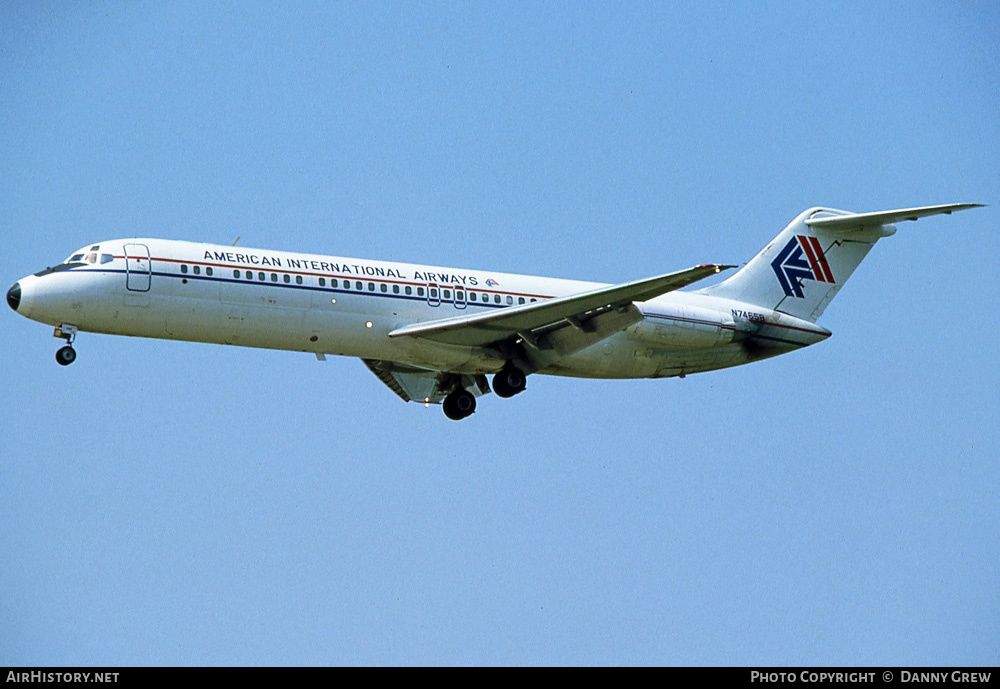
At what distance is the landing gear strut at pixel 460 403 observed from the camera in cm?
3334

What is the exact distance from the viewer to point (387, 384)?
34.6 meters

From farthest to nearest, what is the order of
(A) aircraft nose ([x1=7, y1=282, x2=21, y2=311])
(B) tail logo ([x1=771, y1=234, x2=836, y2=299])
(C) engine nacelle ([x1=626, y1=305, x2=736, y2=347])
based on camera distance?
(B) tail logo ([x1=771, y1=234, x2=836, y2=299]), (C) engine nacelle ([x1=626, y1=305, x2=736, y2=347]), (A) aircraft nose ([x1=7, y1=282, x2=21, y2=311])

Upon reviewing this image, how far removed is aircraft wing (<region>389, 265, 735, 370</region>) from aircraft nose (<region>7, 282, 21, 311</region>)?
23.0ft

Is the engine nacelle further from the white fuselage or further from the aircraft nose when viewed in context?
the aircraft nose

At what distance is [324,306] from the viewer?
96.5ft

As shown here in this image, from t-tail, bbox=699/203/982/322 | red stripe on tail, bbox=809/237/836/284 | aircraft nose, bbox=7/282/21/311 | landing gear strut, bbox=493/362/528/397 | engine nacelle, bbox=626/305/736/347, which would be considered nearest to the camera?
aircraft nose, bbox=7/282/21/311

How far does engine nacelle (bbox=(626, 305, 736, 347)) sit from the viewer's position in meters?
31.7

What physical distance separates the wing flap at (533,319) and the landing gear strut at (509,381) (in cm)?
80

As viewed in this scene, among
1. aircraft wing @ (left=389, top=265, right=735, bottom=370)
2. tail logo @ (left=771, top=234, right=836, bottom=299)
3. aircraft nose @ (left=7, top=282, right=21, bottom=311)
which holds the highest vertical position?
tail logo @ (left=771, top=234, right=836, bottom=299)

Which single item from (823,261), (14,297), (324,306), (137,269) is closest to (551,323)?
(324,306)

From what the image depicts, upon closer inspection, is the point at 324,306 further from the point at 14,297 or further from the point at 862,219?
the point at 862,219

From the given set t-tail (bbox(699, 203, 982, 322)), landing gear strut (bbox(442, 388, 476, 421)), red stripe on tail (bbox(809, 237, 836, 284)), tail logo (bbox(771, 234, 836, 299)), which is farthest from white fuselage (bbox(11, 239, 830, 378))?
red stripe on tail (bbox(809, 237, 836, 284))

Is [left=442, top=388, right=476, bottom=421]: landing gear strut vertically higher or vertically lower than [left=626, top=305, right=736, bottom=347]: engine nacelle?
lower
